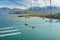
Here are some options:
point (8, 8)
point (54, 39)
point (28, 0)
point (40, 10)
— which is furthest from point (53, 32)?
point (8, 8)

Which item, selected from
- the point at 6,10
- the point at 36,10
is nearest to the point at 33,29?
the point at 36,10

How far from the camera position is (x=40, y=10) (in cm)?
262

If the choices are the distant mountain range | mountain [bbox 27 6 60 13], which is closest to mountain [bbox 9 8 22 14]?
the distant mountain range

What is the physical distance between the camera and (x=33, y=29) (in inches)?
98.6

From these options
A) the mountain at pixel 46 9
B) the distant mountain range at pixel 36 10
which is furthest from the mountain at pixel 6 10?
the mountain at pixel 46 9

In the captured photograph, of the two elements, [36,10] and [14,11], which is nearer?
[14,11]

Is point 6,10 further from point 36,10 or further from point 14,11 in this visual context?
point 36,10

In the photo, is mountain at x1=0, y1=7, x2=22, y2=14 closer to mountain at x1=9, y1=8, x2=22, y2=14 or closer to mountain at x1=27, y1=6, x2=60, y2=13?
mountain at x1=9, y1=8, x2=22, y2=14

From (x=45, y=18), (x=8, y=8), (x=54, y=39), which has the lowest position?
(x=54, y=39)

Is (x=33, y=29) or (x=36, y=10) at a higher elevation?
(x=36, y=10)

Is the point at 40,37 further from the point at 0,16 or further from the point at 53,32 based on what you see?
the point at 0,16

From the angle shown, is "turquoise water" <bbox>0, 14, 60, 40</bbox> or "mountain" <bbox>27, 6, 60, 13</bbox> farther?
"mountain" <bbox>27, 6, 60, 13</bbox>

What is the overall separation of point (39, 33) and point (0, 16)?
0.64 meters

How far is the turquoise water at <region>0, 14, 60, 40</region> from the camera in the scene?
235 cm
